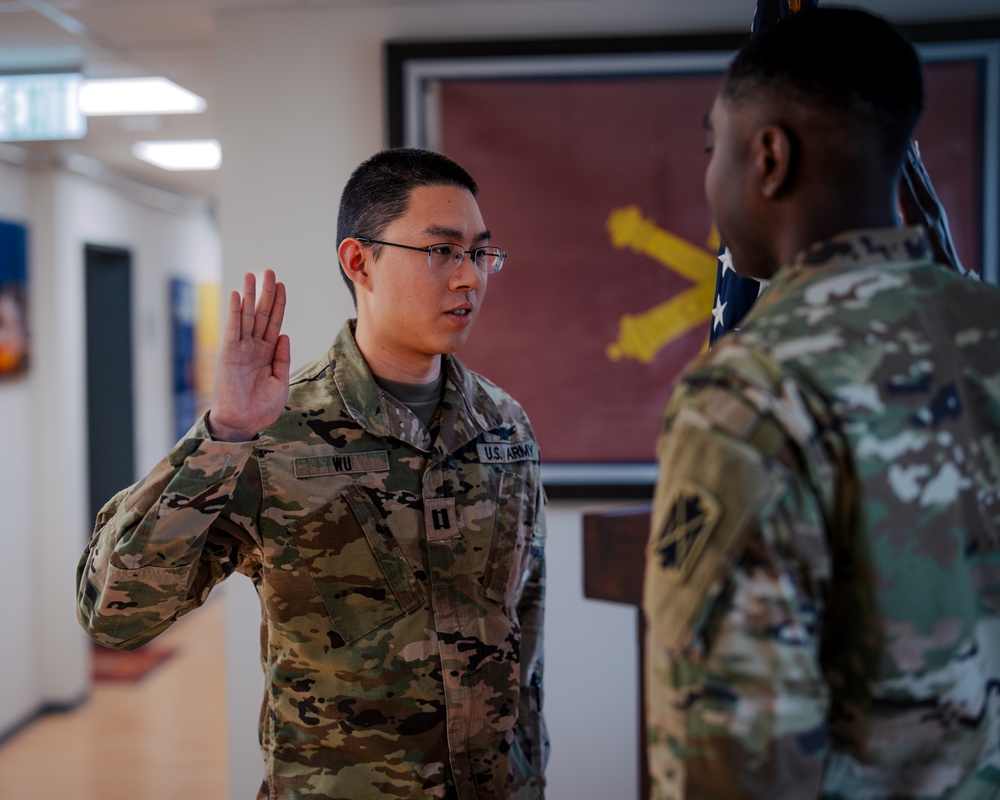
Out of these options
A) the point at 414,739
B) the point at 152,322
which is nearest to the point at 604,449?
the point at 414,739

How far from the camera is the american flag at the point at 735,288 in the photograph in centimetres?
153

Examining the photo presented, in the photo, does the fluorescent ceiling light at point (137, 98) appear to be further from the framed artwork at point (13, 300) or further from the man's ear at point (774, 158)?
the man's ear at point (774, 158)

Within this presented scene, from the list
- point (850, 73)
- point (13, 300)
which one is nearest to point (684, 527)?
point (850, 73)

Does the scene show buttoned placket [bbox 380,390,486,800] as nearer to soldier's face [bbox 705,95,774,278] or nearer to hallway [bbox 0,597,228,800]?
soldier's face [bbox 705,95,774,278]

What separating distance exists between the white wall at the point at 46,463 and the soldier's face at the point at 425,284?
3409mm

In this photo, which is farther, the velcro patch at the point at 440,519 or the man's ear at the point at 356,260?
the man's ear at the point at 356,260

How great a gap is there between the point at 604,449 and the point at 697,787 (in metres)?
Result: 2.00

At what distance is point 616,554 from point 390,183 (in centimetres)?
103

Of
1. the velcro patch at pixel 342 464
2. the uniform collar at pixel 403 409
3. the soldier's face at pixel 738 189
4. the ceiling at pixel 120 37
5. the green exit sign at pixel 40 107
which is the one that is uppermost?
the ceiling at pixel 120 37

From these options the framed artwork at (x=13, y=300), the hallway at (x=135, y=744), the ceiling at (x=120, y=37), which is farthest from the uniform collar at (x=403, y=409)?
the framed artwork at (x=13, y=300)

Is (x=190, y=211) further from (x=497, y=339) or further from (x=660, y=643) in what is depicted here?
(x=660, y=643)

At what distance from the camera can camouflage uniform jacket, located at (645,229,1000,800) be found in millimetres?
692

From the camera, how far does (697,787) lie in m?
0.71

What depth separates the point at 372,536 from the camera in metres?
1.32
